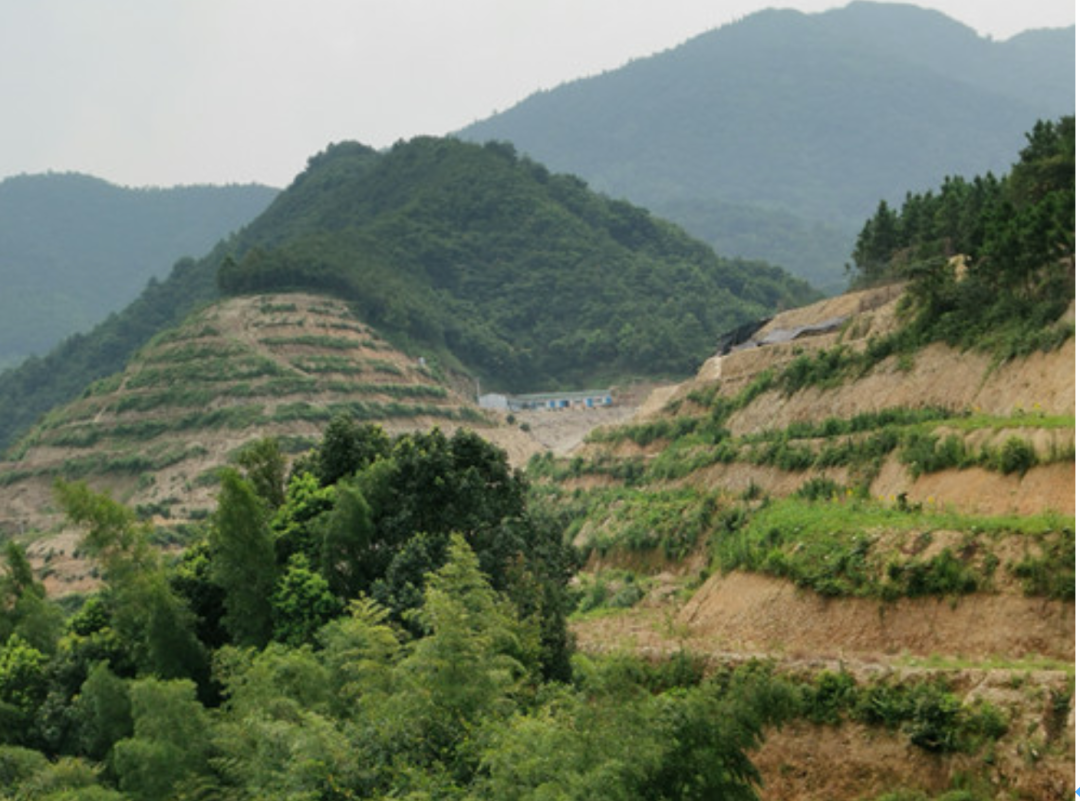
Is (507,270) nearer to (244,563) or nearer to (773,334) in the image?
(773,334)

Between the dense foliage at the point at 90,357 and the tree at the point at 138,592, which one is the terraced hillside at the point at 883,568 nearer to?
the tree at the point at 138,592

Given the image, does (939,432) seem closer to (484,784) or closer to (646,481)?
(484,784)

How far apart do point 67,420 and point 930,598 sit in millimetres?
78588

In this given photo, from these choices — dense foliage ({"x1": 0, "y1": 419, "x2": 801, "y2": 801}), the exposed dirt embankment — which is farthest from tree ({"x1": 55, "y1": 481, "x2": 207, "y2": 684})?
the exposed dirt embankment

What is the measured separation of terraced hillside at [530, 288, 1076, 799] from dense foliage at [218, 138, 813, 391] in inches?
2653

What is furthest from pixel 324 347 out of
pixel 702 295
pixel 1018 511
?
pixel 1018 511

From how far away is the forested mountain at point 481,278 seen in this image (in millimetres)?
110312

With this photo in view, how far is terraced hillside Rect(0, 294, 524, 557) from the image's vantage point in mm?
80062

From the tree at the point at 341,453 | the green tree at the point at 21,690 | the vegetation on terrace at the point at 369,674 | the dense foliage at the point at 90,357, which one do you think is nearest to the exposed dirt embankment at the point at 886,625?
the vegetation on terrace at the point at 369,674

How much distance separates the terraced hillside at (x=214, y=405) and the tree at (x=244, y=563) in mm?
46242

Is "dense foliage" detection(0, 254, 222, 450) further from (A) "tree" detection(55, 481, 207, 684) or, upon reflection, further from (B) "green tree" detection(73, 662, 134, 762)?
(B) "green tree" detection(73, 662, 134, 762)

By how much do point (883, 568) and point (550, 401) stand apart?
86234 millimetres

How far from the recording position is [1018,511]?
75.5ft

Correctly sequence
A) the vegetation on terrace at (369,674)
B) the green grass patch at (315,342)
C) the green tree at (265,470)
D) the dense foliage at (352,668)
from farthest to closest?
1. the green grass patch at (315,342)
2. the green tree at (265,470)
3. the vegetation on terrace at (369,674)
4. the dense foliage at (352,668)
